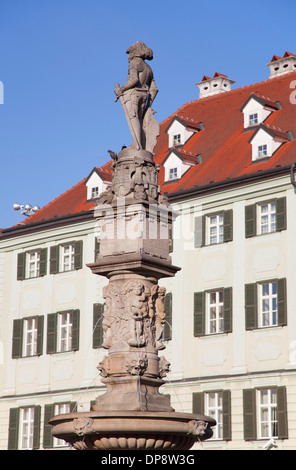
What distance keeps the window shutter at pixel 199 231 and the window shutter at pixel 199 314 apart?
189 centimetres

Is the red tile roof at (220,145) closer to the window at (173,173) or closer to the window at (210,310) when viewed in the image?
the window at (173,173)

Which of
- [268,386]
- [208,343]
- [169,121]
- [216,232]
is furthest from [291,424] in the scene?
[169,121]

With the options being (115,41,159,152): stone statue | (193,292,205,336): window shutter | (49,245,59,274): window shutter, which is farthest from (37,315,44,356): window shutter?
(115,41,159,152): stone statue

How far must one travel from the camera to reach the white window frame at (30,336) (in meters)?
43.5

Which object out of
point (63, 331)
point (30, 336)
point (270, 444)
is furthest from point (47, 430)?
point (270, 444)

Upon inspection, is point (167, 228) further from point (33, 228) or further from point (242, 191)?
point (33, 228)

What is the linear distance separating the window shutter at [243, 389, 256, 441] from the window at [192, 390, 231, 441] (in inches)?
28.0

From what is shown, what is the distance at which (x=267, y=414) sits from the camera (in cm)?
3519

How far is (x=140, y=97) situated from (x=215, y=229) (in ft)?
67.3

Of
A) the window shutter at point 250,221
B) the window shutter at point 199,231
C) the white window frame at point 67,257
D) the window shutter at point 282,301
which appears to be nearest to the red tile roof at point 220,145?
the window shutter at point 250,221

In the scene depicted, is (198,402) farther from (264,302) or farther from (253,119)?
(253,119)

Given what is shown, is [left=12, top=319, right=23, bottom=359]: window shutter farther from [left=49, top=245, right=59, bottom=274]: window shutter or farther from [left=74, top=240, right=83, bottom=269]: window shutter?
[left=74, top=240, right=83, bottom=269]: window shutter

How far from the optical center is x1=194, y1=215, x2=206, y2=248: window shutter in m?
38.7

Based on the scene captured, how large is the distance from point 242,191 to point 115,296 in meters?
21.4
